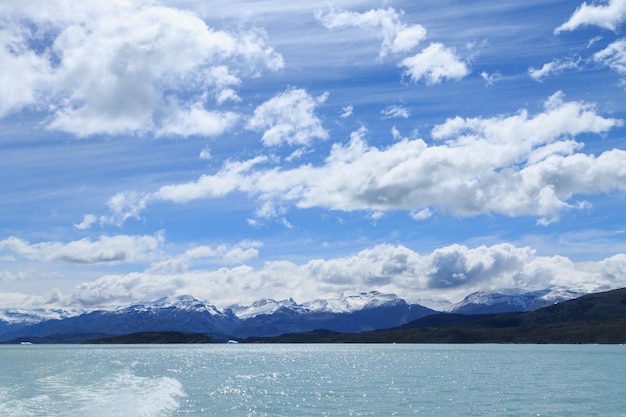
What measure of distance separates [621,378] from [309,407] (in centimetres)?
6715

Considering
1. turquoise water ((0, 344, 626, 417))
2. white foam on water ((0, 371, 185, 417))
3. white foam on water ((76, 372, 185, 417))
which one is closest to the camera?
white foam on water ((0, 371, 185, 417))

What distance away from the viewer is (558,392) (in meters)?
88.2

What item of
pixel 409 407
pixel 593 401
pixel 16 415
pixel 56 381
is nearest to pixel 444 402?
pixel 409 407

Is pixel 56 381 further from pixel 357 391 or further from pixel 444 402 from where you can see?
pixel 444 402

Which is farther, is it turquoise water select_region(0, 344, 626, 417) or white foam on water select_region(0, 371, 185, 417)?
turquoise water select_region(0, 344, 626, 417)

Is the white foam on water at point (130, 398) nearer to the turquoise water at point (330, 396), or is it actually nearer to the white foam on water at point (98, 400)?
the white foam on water at point (98, 400)

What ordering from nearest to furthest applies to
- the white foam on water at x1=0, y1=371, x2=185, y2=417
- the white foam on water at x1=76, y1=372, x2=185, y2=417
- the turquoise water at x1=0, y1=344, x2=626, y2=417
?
the white foam on water at x1=0, y1=371, x2=185, y2=417 < the white foam on water at x1=76, y1=372, x2=185, y2=417 < the turquoise water at x1=0, y1=344, x2=626, y2=417

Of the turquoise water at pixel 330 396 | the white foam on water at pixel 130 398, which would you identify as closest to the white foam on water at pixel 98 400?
the white foam on water at pixel 130 398

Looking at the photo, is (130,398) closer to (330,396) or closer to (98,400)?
(98,400)

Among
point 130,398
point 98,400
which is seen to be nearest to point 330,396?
point 130,398

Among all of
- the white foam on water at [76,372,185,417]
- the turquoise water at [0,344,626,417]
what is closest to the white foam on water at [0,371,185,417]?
the white foam on water at [76,372,185,417]

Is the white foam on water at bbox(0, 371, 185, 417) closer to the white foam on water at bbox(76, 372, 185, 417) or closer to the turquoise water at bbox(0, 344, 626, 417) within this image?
the white foam on water at bbox(76, 372, 185, 417)

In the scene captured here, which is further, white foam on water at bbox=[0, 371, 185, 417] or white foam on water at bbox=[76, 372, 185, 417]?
white foam on water at bbox=[76, 372, 185, 417]

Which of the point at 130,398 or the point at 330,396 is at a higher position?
the point at 130,398
